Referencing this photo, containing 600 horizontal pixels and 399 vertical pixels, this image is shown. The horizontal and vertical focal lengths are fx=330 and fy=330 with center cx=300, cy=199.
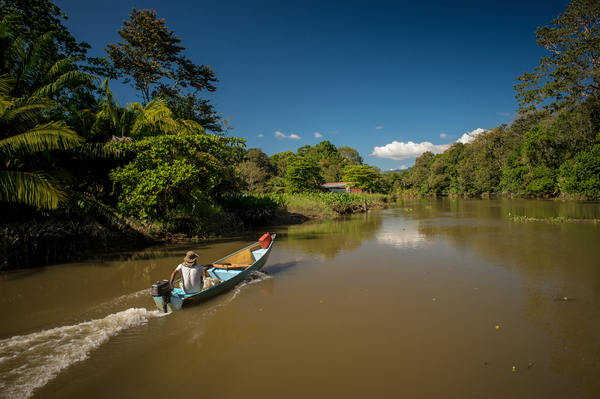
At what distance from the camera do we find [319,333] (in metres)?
4.97

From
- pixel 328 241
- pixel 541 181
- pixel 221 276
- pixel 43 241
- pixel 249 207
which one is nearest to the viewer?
pixel 221 276

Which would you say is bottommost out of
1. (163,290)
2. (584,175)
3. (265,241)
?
(163,290)

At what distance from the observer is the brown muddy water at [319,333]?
12.2 feet

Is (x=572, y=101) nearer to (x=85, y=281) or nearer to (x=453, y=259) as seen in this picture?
(x=453, y=259)

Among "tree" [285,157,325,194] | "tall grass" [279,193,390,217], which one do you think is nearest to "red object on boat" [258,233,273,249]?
"tall grass" [279,193,390,217]

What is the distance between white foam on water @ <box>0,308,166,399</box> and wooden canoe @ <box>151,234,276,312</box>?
342 mm

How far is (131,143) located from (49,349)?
27.1 ft

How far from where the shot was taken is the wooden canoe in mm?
5605

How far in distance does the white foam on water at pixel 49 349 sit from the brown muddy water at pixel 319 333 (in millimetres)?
18

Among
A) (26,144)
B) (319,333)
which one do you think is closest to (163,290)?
(319,333)

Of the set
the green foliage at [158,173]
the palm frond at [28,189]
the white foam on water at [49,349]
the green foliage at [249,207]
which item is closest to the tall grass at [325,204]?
the green foliage at [249,207]

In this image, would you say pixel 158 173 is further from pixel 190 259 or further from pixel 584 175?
pixel 584 175

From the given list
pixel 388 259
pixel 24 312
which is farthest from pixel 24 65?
pixel 388 259

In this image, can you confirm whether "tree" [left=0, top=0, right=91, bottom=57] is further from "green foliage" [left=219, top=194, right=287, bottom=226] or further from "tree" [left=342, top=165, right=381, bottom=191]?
"tree" [left=342, top=165, right=381, bottom=191]
